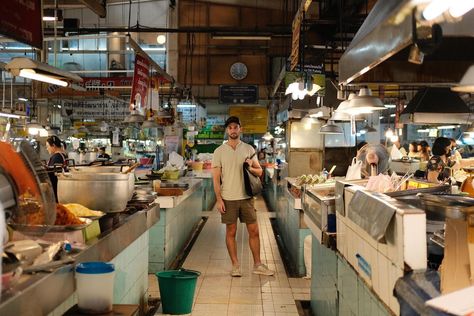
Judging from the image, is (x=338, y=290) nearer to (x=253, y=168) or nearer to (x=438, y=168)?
(x=253, y=168)

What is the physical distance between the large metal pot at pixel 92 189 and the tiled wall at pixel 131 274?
0.62 metres

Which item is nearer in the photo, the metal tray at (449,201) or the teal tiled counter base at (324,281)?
the metal tray at (449,201)

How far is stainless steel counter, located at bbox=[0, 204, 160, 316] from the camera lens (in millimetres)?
1775

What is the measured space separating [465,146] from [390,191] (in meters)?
19.0

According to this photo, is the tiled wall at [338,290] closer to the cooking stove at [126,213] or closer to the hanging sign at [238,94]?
the cooking stove at [126,213]

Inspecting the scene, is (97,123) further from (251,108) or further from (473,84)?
(473,84)

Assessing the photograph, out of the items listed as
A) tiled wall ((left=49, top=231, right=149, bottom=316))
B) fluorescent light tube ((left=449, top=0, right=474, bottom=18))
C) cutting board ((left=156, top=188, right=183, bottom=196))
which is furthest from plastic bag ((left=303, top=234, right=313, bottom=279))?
fluorescent light tube ((left=449, top=0, right=474, bottom=18))

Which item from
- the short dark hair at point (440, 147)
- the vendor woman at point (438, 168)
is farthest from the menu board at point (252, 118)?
the vendor woman at point (438, 168)

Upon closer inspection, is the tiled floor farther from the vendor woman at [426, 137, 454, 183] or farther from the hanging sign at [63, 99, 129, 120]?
the hanging sign at [63, 99, 129, 120]


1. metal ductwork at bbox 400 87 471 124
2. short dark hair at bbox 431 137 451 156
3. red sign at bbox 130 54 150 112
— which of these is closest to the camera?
metal ductwork at bbox 400 87 471 124

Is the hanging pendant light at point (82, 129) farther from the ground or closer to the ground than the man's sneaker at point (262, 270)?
farther from the ground

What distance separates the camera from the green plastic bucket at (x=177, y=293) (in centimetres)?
511

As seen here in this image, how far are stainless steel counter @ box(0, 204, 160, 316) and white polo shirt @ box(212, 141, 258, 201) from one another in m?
3.66

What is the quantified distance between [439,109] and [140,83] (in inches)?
205
